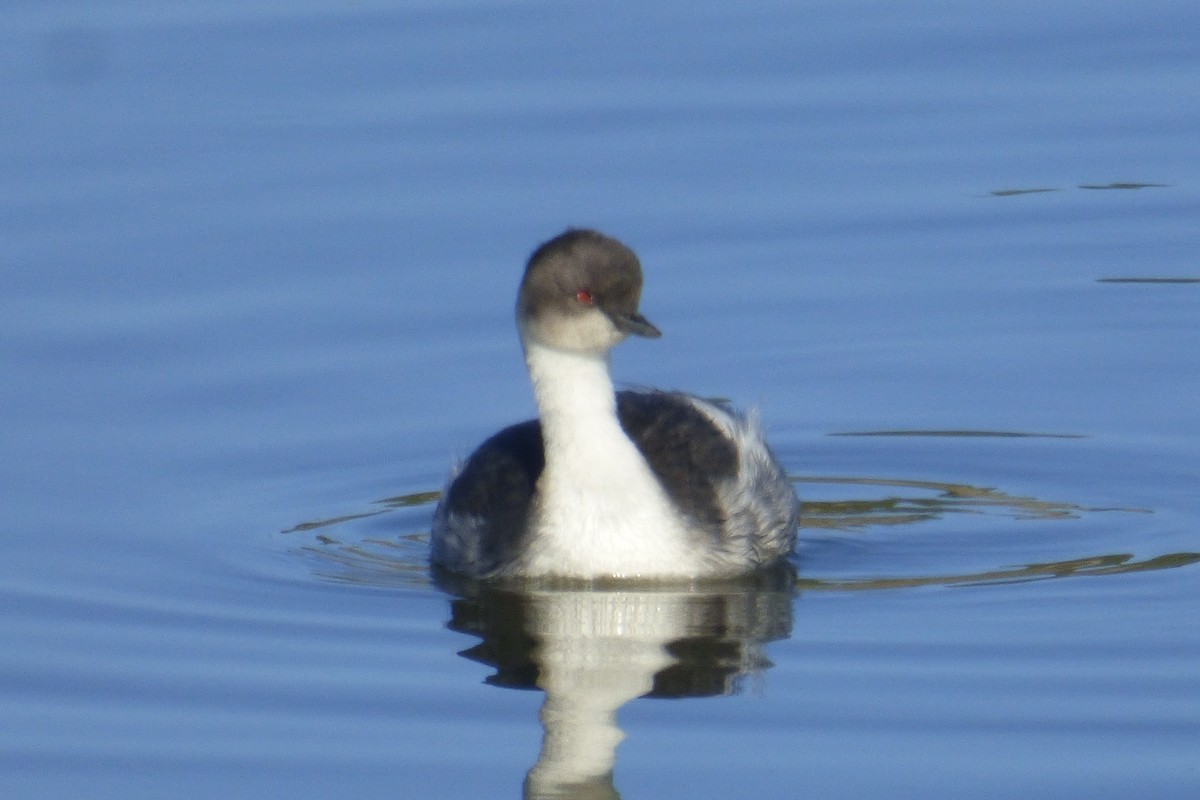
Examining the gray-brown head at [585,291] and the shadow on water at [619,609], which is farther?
the gray-brown head at [585,291]

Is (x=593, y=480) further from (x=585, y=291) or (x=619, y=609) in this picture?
(x=585, y=291)

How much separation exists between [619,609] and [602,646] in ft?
1.45

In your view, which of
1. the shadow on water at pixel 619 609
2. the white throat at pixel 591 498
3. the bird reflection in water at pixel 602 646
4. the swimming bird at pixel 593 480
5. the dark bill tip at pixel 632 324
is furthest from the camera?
the white throat at pixel 591 498

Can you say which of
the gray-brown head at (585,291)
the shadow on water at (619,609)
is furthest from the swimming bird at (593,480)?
the shadow on water at (619,609)

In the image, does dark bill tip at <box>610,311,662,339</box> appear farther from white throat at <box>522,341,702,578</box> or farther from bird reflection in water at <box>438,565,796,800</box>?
bird reflection in water at <box>438,565,796,800</box>

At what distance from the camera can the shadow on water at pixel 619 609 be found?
9.73 m

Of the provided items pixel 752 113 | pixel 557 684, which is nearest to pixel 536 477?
pixel 557 684

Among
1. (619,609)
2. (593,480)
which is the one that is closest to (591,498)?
(593,480)

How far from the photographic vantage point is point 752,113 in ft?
56.9

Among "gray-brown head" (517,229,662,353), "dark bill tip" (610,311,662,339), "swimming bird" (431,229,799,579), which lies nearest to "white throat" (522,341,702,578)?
"swimming bird" (431,229,799,579)

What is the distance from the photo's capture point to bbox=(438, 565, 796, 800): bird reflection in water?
9.41 m

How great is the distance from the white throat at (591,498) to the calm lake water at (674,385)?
0.70ft

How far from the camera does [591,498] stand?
1121cm

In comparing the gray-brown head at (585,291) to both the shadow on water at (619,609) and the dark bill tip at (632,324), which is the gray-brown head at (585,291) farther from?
the shadow on water at (619,609)
